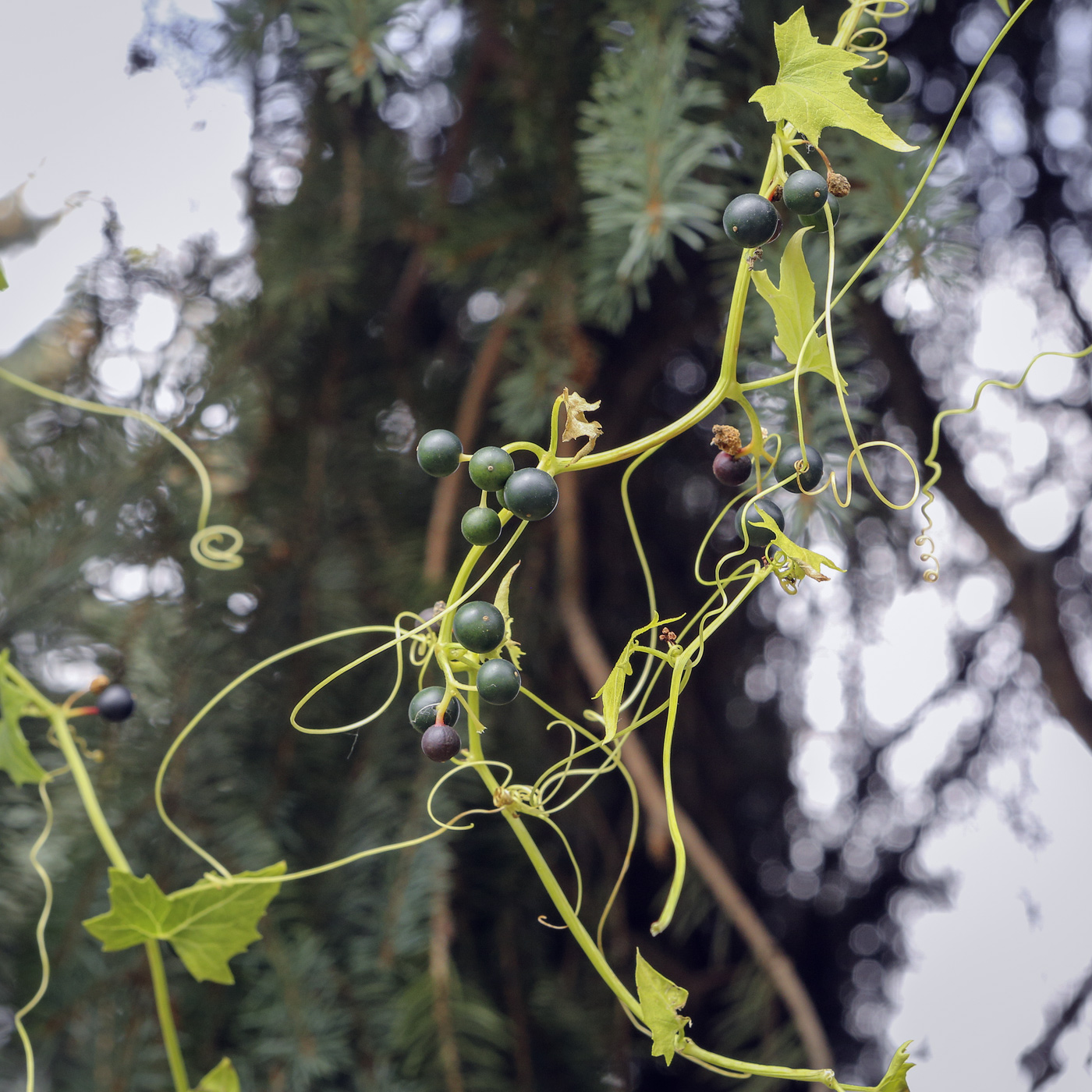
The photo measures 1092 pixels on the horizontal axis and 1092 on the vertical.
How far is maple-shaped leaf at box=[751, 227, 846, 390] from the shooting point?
0.60 feet

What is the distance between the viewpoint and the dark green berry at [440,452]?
176 mm

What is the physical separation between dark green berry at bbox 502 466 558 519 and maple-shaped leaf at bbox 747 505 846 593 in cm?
5

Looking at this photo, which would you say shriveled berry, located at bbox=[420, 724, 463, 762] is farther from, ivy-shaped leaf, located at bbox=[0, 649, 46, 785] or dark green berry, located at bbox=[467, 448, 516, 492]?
ivy-shaped leaf, located at bbox=[0, 649, 46, 785]

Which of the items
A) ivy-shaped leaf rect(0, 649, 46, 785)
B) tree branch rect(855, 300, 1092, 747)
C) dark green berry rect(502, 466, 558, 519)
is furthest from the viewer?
tree branch rect(855, 300, 1092, 747)

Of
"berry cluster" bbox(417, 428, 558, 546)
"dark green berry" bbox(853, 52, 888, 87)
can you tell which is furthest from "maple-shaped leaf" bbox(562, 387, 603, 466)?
"dark green berry" bbox(853, 52, 888, 87)

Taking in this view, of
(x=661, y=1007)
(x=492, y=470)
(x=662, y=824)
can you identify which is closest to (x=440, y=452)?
(x=492, y=470)

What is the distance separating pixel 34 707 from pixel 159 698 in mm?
80

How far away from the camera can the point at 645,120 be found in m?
0.27

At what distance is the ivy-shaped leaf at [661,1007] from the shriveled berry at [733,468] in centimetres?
11

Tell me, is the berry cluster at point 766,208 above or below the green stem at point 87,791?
above

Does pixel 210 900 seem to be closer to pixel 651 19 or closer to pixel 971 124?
pixel 651 19

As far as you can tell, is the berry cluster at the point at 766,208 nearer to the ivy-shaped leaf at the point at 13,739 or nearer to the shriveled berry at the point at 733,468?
the shriveled berry at the point at 733,468

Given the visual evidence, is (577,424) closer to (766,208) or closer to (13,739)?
(766,208)

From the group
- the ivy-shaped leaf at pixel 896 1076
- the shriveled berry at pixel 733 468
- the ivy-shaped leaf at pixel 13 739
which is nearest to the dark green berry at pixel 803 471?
the shriveled berry at pixel 733 468
